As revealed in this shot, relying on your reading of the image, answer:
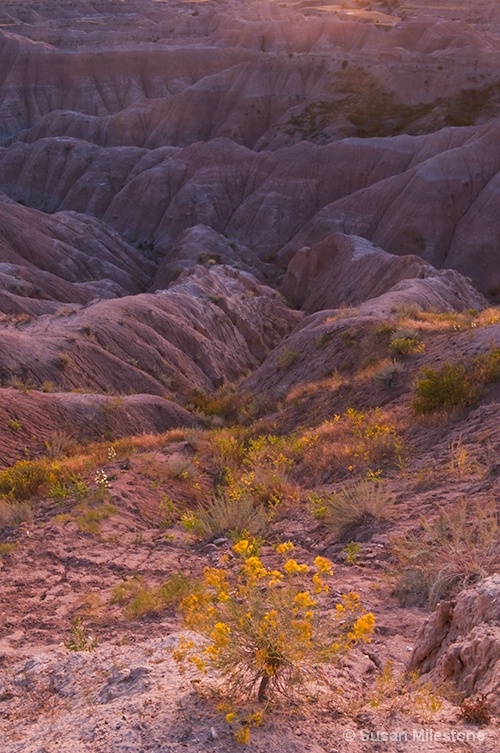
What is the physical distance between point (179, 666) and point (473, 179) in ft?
168

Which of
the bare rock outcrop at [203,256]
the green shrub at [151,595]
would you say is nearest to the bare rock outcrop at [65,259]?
the bare rock outcrop at [203,256]

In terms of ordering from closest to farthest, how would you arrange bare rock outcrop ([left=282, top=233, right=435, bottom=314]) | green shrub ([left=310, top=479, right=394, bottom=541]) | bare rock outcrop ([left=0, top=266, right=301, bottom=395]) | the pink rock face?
green shrub ([left=310, top=479, right=394, bottom=541])
bare rock outcrop ([left=0, top=266, right=301, bottom=395])
the pink rock face
bare rock outcrop ([left=282, top=233, right=435, bottom=314])

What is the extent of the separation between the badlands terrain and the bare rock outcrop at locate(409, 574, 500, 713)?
0.02 m

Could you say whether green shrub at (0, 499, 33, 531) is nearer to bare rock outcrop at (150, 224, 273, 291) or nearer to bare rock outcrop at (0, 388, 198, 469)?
bare rock outcrop at (0, 388, 198, 469)

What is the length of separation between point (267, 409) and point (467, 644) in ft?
46.5

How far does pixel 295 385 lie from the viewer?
63.2 feet

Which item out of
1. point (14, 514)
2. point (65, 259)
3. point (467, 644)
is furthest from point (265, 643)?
point (65, 259)

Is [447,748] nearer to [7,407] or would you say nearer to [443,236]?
[7,407]

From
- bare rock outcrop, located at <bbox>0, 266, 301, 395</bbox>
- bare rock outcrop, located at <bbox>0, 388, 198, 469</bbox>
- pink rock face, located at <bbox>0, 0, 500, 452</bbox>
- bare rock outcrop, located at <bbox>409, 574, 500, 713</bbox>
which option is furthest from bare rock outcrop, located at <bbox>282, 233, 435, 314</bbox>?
bare rock outcrop, located at <bbox>409, 574, 500, 713</bbox>

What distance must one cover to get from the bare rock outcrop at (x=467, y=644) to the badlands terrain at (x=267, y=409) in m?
0.02

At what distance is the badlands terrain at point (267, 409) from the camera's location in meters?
4.57

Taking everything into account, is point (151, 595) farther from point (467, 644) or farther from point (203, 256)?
point (203, 256)

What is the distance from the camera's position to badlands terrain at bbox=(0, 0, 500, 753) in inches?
180

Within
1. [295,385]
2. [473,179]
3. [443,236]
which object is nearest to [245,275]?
[443,236]
